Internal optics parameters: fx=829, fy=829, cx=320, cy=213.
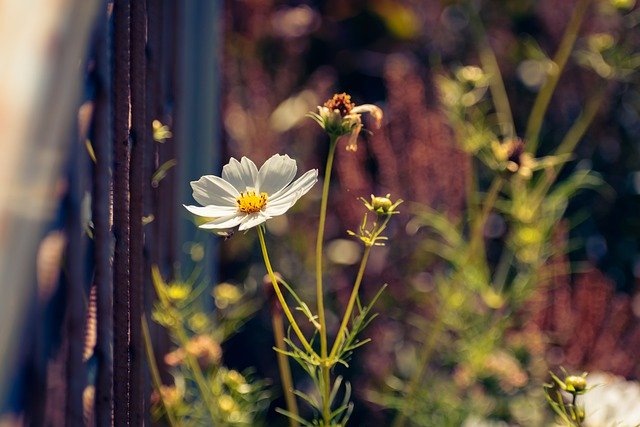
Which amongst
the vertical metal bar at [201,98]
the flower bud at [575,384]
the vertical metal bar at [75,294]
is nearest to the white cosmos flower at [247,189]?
the vertical metal bar at [75,294]

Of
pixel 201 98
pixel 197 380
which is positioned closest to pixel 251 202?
pixel 197 380

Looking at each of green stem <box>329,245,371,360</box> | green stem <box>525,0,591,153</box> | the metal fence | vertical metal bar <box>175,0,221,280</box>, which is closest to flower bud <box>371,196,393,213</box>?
green stem <box>329,245,371,360</box>

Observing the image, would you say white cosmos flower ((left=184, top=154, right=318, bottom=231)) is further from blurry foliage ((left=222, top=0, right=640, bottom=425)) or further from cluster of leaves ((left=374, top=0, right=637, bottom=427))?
blurry foliage ((left=222, top=0, right=640, bottom=425))

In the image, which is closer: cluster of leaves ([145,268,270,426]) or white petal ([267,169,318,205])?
white petal ([267,169,318,205])

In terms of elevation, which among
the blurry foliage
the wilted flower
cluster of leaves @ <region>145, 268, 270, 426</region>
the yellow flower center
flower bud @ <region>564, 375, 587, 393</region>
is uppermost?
the wilted flower

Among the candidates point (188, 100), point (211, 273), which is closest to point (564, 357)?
point (211, 273)

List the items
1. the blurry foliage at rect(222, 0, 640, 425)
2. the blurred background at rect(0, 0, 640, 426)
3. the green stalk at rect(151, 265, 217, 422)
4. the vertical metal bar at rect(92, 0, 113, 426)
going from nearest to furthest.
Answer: the blurred background at rect(0, 0, 640, 426)
the vertical metal bar at rect(92, 0, 113, 426)
the green stalk at rect(151, 265, 217, 422)
the blurry foliage at rect(222, 0, 640, 425)

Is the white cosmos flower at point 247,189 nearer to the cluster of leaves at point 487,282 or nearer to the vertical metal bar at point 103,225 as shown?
the vertical metal bar at point 103,225

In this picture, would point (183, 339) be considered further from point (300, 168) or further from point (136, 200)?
point (300, 168)
